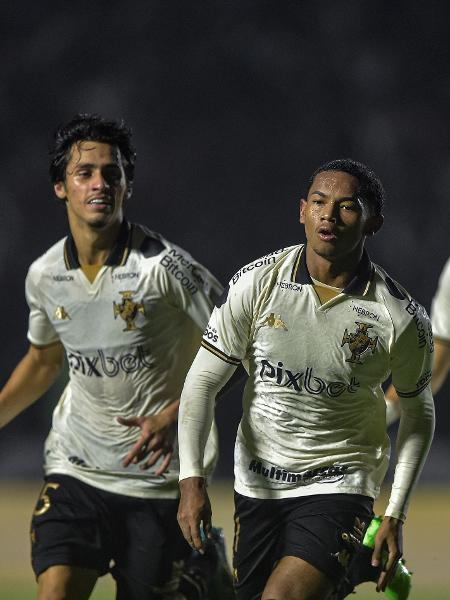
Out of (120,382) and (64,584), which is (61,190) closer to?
(120,382)

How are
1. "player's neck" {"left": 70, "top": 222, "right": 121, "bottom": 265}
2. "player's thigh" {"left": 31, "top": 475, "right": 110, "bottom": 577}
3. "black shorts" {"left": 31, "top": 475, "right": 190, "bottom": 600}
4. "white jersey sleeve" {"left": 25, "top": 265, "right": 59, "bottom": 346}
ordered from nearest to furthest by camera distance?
"player's thigh" {"left": 31, "top": 475, "right": 110, "bottom": 577} < "black shorts" {"left": 31, "top": 475, "right": 190, "bottom": 600} < "player's neck" {"left": 70, "top": 222, "right": 121, "bottom": 265} < "white jersey sleeve" {"left": 25, "top": 265, "right": 59, "bottom": 346}

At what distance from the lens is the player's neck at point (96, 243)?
187 inches

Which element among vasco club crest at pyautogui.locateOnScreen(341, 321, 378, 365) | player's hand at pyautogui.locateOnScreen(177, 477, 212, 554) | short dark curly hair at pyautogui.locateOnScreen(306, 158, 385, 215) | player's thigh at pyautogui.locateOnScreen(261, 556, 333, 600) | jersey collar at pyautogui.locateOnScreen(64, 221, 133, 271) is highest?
short dark curly hair at pyautogui.locateOnScreen(306, 158, 385, 215)

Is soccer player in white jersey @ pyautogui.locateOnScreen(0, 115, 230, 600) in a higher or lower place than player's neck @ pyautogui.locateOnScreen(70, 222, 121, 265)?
lower

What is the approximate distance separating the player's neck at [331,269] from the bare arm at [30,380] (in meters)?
1.38

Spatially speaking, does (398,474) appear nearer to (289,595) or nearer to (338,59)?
(289,595)

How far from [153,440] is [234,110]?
5358mm

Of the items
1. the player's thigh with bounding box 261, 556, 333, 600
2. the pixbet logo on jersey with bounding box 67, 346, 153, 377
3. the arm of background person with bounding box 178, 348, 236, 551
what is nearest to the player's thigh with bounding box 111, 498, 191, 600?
the pixbet logo on jersey with bounding box 67, 346, 153, 377

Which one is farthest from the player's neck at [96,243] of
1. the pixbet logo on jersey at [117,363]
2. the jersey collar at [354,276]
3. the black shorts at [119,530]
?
the jersey collar at [354,276]

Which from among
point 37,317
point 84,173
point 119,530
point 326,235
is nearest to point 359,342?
point 326,235

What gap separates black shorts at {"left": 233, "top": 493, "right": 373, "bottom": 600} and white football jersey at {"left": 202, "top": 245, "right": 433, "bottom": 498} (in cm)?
5

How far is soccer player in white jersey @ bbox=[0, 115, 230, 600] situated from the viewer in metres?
4.61

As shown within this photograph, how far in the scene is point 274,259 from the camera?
4.09 m

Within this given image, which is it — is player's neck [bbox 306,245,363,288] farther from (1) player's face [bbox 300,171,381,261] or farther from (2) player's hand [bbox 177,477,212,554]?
(2) player's hand [bbox 177,477,212,554]
